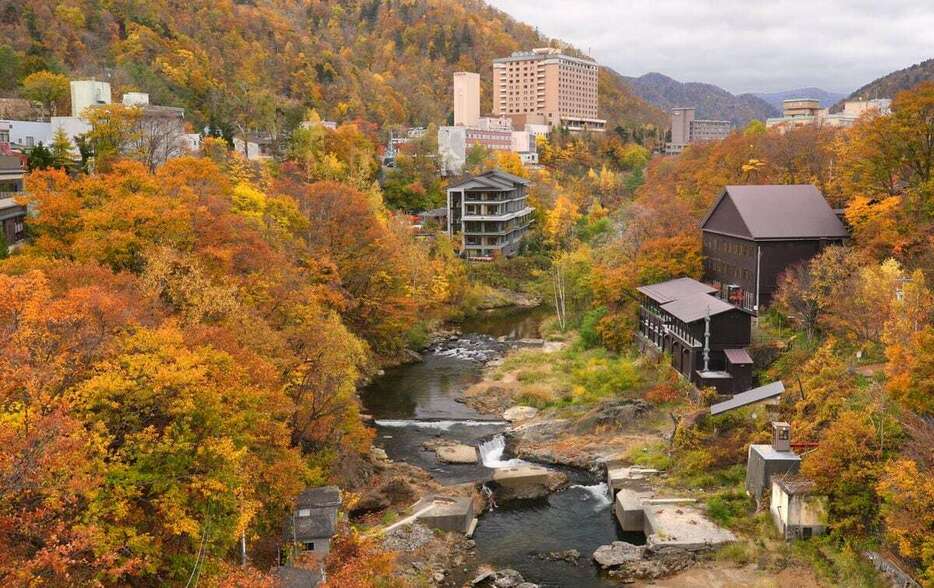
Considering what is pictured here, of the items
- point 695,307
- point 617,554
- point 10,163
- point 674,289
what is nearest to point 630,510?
point 617,554

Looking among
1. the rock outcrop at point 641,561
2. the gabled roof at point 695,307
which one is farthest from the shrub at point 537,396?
the rock outcrop at point 641,561

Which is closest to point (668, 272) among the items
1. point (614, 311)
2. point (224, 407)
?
point (614, 311)

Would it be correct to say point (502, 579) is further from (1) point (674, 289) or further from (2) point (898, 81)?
(2) point (898, 81)

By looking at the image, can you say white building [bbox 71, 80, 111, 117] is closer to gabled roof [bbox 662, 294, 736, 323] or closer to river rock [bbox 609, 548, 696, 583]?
gabled roof [bbox 662, 294, 736, 323]

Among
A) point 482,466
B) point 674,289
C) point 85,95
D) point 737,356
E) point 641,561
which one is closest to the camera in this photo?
point 641,561

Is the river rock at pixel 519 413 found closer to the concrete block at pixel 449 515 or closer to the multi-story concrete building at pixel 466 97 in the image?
the concrete block at pixel 449 515
